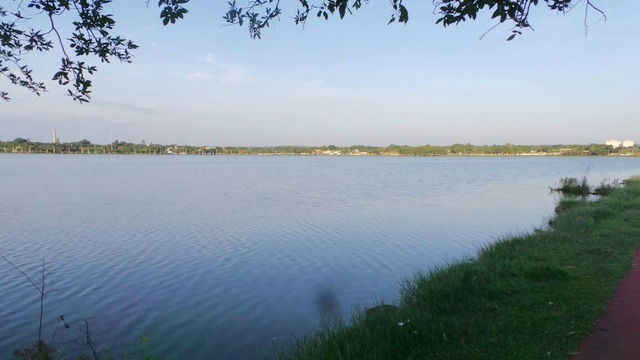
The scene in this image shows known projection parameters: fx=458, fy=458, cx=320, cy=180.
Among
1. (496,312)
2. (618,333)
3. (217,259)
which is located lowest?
(217,259)

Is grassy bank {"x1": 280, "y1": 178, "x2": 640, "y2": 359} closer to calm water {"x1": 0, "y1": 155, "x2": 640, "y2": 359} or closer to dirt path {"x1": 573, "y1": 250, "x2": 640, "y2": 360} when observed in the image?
dirt path {"x1": 573, "y1": 250, "x2": 640, "y2": 360}

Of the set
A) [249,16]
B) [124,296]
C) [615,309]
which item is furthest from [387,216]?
[249,16]

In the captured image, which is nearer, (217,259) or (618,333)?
(618,333)

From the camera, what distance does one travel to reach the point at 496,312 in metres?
6.95

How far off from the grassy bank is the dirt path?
13cm

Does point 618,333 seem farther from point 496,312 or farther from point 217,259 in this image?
point 217,259

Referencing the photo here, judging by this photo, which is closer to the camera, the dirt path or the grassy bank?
the dirt path

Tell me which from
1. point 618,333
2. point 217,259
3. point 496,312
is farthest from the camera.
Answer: point 217,259

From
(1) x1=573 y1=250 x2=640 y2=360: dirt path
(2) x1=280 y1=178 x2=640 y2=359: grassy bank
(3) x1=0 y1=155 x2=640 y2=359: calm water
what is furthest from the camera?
(3) x1=0 y1=155 x2=640 y2=359: calm water

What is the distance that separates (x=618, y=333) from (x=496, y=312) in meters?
1.57

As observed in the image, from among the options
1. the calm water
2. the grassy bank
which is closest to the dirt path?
the grassy bank

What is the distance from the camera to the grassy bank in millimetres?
5605

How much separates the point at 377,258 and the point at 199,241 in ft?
21.8

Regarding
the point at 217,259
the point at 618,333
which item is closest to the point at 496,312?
the point at 618,333
